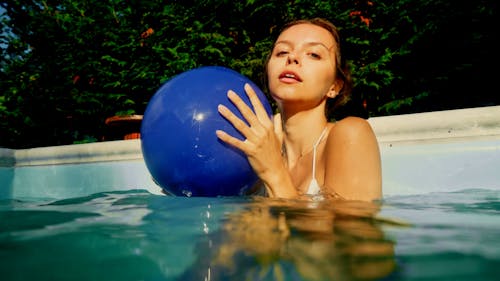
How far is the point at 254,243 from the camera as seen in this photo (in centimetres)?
118

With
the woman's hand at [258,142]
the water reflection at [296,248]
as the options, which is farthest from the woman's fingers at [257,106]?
the water reflection at [296,248]

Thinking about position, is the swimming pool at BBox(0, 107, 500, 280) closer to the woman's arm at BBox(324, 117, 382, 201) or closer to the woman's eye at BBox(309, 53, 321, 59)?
the woman's arm at BBox(324, 117, 382, 201)

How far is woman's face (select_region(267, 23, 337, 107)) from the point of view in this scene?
7.97ft

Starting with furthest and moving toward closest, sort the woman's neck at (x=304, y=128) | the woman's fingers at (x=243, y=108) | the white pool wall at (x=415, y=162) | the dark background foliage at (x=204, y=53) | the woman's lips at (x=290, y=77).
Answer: the dark background foliage at (x=204, y=53) → the white pool wall at (x=415, y=162) → the woman's neck at (x=304, y=128) → the woman's lips at (x=290, y=77) → the woman's fingers at (x=243, y=108)

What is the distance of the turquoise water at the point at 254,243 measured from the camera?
3.19 ft

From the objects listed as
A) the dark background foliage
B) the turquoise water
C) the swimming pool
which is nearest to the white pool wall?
the swimming pool

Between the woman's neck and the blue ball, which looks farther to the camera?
the woman's neck

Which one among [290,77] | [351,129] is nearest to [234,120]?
[290,77]

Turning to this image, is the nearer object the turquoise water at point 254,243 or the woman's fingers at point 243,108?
the turquoise water at point 254,243

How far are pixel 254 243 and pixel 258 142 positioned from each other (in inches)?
41.8

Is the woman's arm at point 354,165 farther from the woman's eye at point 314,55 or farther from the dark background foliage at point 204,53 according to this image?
the dark background foliage at point 204,53

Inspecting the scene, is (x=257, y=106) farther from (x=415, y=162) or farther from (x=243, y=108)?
(x=415, y=162)

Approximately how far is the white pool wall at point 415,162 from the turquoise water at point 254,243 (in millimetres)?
1309

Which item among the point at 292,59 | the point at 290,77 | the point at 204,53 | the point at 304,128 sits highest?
the point at 204,53
